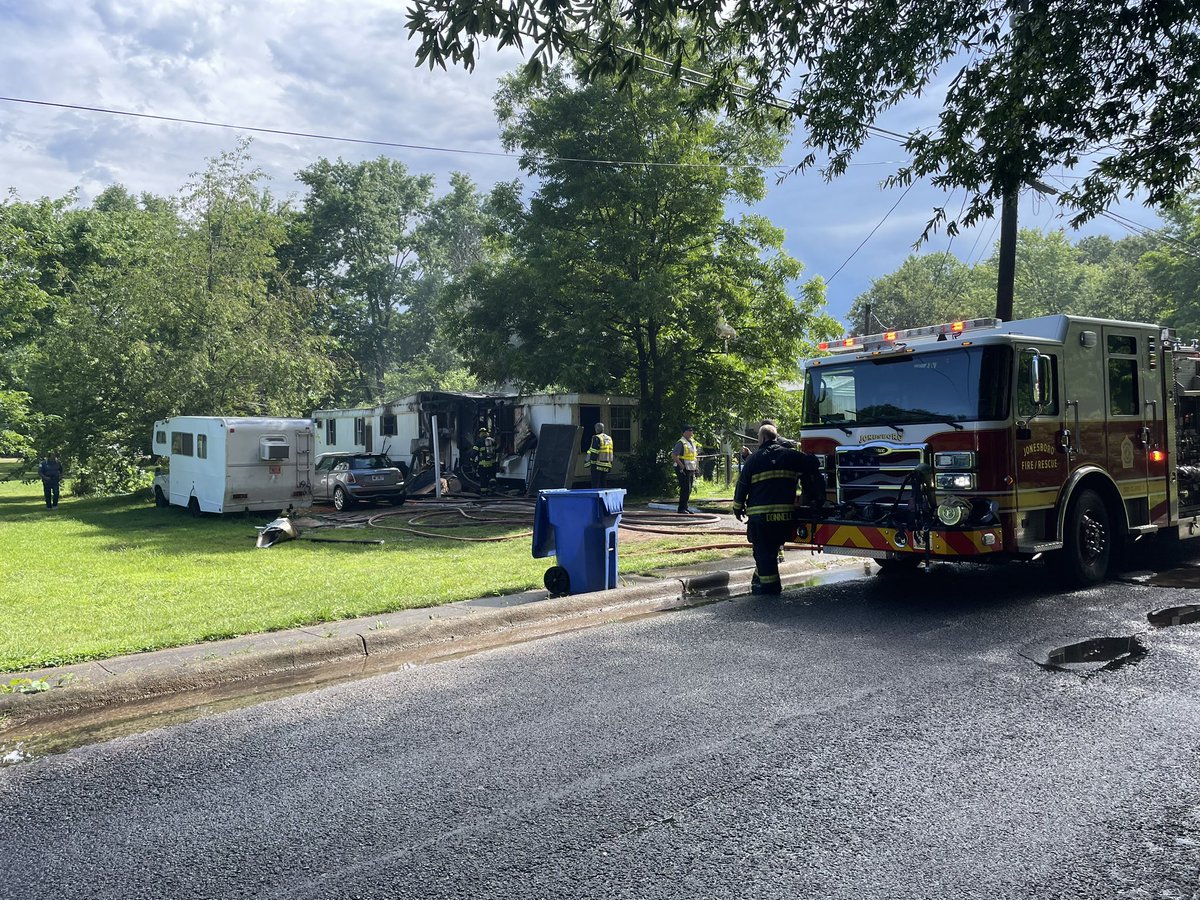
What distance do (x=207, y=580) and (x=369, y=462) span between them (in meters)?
10.2

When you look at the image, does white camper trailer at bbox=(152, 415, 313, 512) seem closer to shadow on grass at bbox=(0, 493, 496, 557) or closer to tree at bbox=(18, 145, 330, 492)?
shadow on grass at bbox=(0, 493, 496, 557)

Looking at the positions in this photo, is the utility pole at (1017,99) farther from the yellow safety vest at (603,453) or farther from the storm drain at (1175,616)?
the yellow safety vest at (603,453)

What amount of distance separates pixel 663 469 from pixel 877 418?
14081 mm

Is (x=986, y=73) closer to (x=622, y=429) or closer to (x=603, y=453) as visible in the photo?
(x=603, y=453)

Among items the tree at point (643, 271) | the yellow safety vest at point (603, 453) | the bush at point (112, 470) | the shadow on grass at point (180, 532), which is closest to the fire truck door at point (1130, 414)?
the shadow on grass at point (180, 532)

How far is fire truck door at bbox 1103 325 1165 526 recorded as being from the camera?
29.7 feet

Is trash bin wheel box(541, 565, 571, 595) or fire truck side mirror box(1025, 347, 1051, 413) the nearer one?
fire truck side mirror box(1025, 347, 1051, 413)

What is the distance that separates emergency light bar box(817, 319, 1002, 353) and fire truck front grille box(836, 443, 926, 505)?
1087 millimetres

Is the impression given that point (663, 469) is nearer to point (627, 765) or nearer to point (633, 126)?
point (633, 126)

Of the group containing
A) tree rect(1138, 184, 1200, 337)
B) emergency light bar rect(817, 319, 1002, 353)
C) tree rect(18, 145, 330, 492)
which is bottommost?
emergency light bar rect(817, 319, 1002, 353)

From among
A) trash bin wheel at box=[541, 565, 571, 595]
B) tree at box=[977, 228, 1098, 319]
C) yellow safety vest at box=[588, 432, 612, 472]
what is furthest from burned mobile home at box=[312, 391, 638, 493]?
tree at box=[977, 228, 1098, 319]

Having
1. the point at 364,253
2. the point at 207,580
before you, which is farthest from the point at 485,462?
the point at 364,253

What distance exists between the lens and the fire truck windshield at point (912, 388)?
788cm

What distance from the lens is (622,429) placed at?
2373cm
